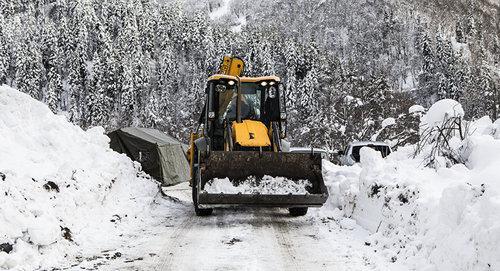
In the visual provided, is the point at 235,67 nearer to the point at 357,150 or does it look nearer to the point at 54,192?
the point at 357,150

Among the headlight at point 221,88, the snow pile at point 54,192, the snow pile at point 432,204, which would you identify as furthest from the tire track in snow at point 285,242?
the headlight at point 221,88

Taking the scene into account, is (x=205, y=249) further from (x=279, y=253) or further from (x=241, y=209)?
(x=241, y=209)

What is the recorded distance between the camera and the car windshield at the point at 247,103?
10578mm

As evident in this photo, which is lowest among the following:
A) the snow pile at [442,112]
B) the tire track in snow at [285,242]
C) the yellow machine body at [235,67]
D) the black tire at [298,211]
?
the black tire at [298,211]

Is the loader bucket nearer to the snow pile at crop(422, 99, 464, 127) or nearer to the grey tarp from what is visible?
the snow pile at crop(422, 99, 464, 127)

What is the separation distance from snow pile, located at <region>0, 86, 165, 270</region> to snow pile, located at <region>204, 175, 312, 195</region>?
1.65 m

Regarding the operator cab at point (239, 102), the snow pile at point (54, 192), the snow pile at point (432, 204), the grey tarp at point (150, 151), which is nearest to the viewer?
the snow pile at point (432, 204)

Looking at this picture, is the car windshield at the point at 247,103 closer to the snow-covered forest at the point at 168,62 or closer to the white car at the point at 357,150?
the white car at the point at 357,150

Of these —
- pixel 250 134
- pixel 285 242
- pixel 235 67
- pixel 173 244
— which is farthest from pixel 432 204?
pixel 235 67

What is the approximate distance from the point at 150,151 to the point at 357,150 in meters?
8.67

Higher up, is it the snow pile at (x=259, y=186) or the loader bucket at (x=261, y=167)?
the loader bucket at (x=261, y=167)

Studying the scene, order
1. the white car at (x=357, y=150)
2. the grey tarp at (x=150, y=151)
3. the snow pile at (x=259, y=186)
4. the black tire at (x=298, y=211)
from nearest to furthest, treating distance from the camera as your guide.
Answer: the snow pile at (x=259, y=186) → the black tire at (x=298, y=211) → the white car at (x=357, y=150) → the grey tarp at (x=150, y=151)

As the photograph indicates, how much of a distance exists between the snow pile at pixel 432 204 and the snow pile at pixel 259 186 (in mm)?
974

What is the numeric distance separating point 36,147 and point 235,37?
10925 centimetres
